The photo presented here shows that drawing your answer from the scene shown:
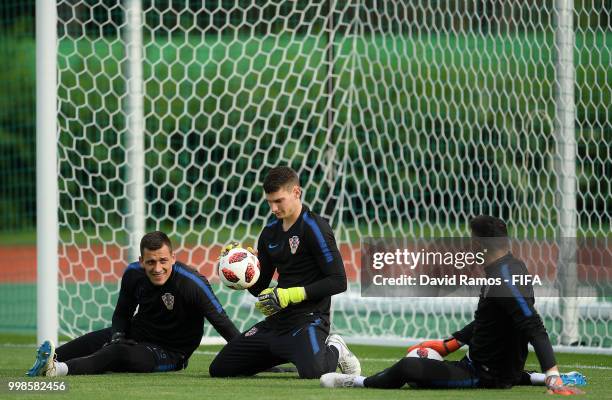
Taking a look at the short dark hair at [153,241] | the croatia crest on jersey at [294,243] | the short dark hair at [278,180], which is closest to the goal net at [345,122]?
the short dark hair at [153,241]

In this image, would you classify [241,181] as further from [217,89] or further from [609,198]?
[609,198]

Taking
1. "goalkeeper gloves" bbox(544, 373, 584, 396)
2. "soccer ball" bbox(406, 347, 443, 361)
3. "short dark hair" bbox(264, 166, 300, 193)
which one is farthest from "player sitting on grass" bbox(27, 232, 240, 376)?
Answer: "goalkeeper gloves" bbox(544, 373, 584, 396)

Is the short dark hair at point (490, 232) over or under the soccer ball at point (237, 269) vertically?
over

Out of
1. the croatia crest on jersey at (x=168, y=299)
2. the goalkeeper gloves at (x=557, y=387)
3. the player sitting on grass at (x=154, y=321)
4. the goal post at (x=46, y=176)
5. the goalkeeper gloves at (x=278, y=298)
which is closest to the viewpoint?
the goalkeeper gloves at (x=557, y=387)

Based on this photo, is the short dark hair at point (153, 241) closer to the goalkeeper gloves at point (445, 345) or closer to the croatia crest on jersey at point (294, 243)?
the croatia crest on jersey at point (294, 243)

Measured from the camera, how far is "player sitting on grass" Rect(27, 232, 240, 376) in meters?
7.18

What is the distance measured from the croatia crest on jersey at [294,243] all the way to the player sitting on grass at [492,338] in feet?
3.57

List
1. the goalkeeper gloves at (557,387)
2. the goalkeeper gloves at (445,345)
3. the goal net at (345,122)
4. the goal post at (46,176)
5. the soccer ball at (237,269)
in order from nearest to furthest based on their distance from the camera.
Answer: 1. the goalkeeper gloves at (557,387)
2. the goalkeeper gloves at (445,345)
3. the soccer ball at (237,269)
4. the goal post at (46,176)
5. the goal net at (345,122)

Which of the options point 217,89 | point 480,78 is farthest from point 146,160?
point 480,78

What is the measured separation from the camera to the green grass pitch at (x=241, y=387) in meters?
5.96

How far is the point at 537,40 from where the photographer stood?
9.67 meters

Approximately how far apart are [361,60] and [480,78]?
1.08 metres

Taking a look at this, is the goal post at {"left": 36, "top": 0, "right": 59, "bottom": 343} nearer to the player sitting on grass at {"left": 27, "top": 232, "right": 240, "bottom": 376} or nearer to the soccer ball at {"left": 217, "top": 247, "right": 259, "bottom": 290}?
the player sitting on grass at {"left": 27, "top": 232, "right": 240, "bottom": 376}

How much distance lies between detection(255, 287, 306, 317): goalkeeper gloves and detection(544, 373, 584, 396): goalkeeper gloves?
1.65 meters
